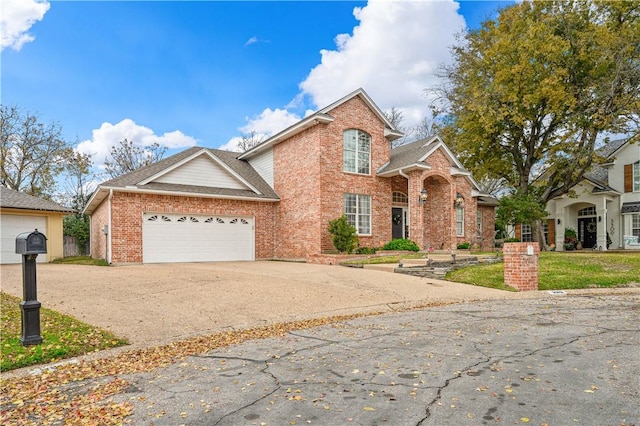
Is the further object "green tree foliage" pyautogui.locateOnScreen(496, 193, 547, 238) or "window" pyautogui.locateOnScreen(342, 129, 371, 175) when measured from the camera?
"green tree foliage" pyautogui.locateOnScreen(496, 193, 547, 238)

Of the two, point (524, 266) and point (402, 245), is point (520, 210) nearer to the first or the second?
point (402, 245)

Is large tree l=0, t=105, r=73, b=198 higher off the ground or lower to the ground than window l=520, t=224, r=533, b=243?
higher

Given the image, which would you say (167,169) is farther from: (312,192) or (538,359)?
(538,359)

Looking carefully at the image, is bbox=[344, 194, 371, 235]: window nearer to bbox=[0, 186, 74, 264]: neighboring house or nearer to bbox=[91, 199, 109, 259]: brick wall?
bbox=[91, 199, 109, 259]: brick wall

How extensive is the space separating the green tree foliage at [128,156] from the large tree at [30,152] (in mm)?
3386

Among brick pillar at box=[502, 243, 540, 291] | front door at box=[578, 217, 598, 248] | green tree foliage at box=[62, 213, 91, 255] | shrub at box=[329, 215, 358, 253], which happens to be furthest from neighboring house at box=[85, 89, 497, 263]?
front door at box=[578, 217, 598, 248]

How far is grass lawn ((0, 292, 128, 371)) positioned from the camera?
509 centimetres

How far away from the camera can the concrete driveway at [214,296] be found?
284 inches

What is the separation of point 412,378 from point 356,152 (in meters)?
16.2

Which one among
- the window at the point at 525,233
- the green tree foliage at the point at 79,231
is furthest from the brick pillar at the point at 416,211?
the green tree foliage at the point at 79,231

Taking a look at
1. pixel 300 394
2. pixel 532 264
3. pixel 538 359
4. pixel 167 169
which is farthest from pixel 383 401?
pixel 167 169

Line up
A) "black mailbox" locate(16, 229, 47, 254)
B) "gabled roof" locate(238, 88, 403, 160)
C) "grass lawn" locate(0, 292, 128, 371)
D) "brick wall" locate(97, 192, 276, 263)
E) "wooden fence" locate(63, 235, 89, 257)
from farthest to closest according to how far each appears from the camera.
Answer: "wooden fence" locate(63, 235, 89, 257) → "gabled roof" locate(238, 88, 403, 160) → "brick wall" locate(97, 192, 276, 263) → "black mailbox" locate(16, 229, 47, 254) → "grass lawn" locate(0, 292, 128, 371)

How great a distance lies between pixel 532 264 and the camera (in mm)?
11125

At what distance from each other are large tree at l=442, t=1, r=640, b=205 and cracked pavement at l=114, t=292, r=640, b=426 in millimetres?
18013
